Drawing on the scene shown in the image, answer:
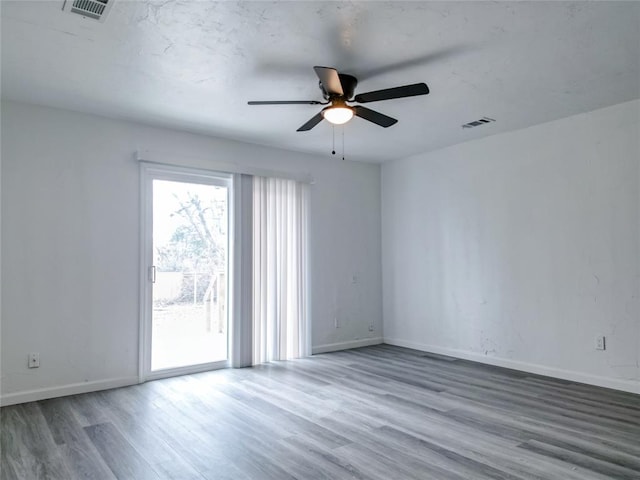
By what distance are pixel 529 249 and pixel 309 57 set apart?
3.28 metres

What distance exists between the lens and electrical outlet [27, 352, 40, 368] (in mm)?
3873

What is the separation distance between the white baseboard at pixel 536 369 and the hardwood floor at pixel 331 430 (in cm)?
13

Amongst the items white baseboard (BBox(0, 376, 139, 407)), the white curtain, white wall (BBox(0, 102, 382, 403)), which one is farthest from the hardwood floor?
the white curtain

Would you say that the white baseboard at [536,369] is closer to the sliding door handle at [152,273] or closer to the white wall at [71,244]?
the sliding door handle at [152,273]

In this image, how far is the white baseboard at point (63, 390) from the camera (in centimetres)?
376

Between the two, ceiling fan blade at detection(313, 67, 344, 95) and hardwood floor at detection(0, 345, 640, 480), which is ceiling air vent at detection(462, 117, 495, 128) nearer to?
ceiling fan blade at detection(313, 67, 344, 95)

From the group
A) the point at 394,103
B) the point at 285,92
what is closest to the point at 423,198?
the point at 394,103

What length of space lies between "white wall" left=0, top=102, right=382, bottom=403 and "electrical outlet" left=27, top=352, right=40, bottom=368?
47 mm

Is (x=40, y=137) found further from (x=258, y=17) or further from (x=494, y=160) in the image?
(x=494, y=160)

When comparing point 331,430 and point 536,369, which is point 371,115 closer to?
point 331,430

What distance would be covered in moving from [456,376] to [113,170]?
417 centimetres

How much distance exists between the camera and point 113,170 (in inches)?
173

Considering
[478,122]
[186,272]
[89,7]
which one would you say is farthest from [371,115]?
[186,272]

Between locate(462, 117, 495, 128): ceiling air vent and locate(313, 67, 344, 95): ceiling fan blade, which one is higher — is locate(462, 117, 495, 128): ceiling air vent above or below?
above
